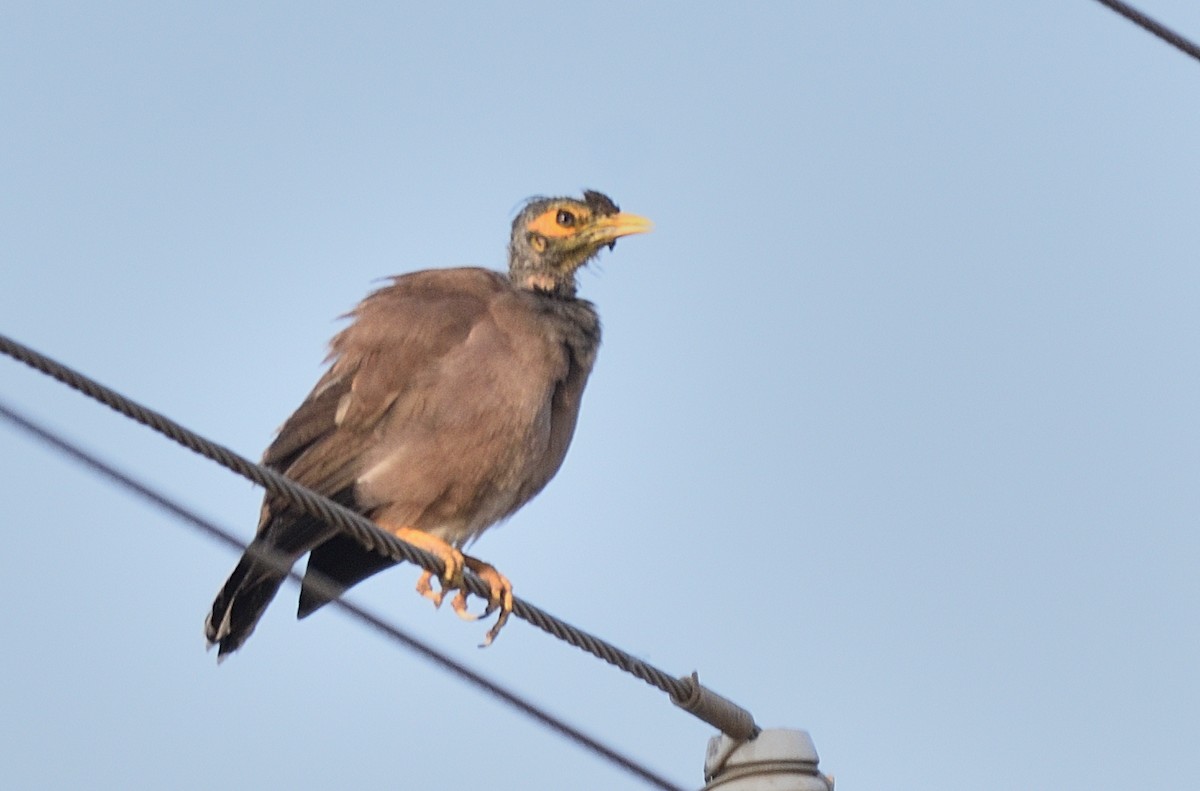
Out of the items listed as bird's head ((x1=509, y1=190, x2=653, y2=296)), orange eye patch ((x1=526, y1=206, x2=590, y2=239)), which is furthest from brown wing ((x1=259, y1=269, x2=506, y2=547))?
orange eye patch ((x1=526, y1=206, x2=590, y2=239))

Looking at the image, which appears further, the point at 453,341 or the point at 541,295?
the point at 541,295

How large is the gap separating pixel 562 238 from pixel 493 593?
1823 millimetres

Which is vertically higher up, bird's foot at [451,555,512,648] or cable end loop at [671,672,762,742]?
bird's foot at [451,555,512,648]

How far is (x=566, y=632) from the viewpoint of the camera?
12.5ft

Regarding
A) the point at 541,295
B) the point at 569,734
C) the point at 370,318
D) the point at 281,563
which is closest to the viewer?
the point at 569,734

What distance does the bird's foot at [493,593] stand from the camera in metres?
5.11

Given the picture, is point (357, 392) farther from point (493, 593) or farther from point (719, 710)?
point (719, 710)

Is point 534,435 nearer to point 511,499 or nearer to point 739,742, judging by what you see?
point 511,499

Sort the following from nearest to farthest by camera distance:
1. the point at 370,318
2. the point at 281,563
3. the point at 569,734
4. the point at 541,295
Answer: the point at 569,734 → the point at 281,563 → the point at 370,318 → the point at 541,295

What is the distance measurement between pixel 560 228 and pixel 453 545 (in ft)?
4.43

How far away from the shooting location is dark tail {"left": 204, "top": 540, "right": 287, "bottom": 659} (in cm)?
541

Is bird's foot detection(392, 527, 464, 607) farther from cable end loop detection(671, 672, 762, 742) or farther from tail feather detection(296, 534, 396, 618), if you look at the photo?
cable end loop detection(671, 672, 762, 742)

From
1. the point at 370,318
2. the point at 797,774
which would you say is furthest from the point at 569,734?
the point at 370,318

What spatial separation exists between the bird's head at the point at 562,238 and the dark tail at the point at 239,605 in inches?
58.3
